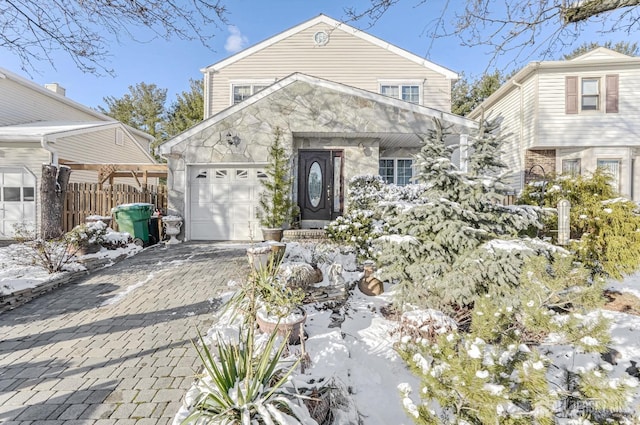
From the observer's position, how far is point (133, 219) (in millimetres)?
8102

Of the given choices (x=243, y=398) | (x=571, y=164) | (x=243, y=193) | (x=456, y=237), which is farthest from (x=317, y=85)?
(x=571, y=164)

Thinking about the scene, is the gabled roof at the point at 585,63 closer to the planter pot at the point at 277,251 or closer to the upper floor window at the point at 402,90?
the upper floor window at the point at 402,90

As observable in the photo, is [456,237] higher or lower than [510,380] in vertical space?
higher

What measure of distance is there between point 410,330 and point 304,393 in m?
1.76

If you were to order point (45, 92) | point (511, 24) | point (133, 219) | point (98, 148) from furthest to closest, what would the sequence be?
point (45, 92) < point (98, 148) < point (133, 219) < point (511, 24)

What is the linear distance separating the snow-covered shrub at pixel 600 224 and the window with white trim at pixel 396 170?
482cm

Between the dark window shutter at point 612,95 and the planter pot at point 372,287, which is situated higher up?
the dark window shutter at point 612,95

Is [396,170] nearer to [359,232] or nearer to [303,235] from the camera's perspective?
[303,235]

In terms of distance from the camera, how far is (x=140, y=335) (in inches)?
134

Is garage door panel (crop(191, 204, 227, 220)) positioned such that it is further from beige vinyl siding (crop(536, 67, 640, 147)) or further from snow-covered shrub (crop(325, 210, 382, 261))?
beige vinyl siding (crop(536, 67, 640, 147))

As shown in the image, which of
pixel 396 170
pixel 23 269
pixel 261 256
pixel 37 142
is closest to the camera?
pixel 261 256

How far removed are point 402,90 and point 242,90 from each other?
659 centimetres

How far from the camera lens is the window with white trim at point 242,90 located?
39.7 feet

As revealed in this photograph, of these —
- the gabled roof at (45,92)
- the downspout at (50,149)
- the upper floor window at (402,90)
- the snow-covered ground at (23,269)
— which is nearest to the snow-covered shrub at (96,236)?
the snow-covered ground at (23,269)
